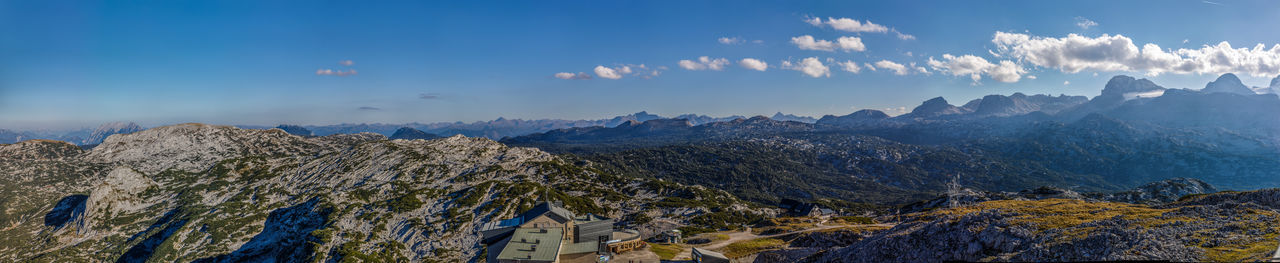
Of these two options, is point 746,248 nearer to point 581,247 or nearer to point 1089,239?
point 581,247

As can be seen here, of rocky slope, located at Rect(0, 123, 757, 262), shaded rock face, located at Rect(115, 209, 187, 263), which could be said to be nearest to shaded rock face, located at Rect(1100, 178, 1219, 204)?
rocky slope, located at Rect(0, 123, 757, 262)

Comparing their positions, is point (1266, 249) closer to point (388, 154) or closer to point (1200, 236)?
Answer: point (1200, 236)

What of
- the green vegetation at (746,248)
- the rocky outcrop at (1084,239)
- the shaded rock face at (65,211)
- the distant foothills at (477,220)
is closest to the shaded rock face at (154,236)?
the distant foothills at (477,220)

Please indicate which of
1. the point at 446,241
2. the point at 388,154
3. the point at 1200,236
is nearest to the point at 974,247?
the point at 1200,236

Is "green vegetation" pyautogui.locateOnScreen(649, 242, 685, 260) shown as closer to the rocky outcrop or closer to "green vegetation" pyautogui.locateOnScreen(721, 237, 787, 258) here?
"green vegetation" pyautogui.locateOnScreen(721, 237, 787, 258)

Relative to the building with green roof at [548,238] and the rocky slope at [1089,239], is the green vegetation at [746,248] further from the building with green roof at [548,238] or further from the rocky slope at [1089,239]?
the rocky slope at [1089,239]
